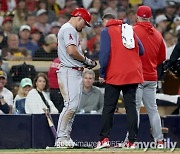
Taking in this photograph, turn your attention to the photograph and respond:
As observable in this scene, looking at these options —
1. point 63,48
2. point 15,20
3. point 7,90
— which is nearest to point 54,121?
point 7,90

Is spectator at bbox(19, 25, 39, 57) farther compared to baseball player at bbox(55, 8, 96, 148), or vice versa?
spectator at bbox(19, 25, 39, 57)

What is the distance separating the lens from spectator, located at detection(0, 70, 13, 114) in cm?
1330

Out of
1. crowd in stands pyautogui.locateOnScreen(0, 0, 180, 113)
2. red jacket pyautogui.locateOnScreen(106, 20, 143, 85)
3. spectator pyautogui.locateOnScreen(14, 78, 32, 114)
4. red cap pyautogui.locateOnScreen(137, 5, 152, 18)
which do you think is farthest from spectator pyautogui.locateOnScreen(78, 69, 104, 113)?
red jacket pyautogui.locateOnScreen(106, 20, 143, 85)

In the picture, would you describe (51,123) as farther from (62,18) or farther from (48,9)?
(48,9)

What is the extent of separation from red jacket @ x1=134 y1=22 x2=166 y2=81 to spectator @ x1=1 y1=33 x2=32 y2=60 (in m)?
3.92

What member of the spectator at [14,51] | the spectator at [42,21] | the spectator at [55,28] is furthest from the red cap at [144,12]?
the spectator at [42,21]

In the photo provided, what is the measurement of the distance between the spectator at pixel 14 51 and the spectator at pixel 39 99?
63.9 inches

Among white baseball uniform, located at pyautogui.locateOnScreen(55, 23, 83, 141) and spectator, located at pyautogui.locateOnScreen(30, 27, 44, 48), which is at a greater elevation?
spectator, located at pyautogui.locateOnScreen(30, 27, 44, 48)

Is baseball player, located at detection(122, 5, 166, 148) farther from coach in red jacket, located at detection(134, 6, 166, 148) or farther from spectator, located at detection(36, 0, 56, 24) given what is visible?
spectator, located at detection(36, 0, 56, 24)

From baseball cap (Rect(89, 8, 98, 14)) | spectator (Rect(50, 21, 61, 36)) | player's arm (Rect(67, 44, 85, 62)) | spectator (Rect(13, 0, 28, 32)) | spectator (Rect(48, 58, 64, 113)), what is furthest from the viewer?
baseball cap (Rect(89, 8, 98, 14))

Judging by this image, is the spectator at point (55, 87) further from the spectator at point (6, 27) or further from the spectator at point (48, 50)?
the spectator at point (6, 27)

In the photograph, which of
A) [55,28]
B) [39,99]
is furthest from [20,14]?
[39,99]

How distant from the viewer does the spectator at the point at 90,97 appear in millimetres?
13734

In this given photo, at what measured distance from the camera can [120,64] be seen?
1087cm
